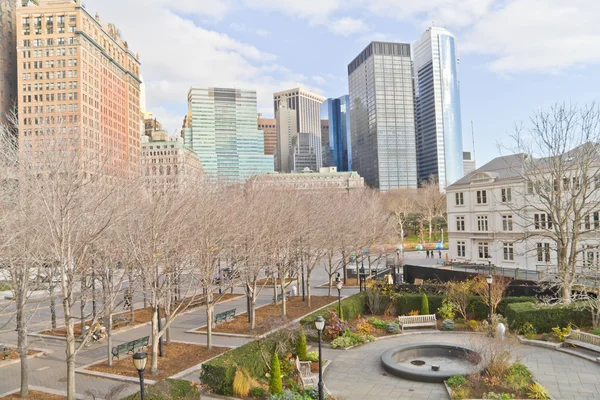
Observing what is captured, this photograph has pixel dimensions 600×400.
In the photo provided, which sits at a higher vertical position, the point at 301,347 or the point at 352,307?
the point at 301,347

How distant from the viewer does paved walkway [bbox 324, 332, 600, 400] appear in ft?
43.9

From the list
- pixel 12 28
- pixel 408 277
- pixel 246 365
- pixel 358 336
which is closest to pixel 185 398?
pixel 246 365

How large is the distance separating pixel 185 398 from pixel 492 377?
9.43 m

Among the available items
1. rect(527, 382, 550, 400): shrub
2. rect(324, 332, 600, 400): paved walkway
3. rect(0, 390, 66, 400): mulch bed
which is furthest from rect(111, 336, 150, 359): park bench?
rect(527, 382, 550, 400): shrub

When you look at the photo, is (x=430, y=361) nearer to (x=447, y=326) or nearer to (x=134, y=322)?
(x=447, y=326)

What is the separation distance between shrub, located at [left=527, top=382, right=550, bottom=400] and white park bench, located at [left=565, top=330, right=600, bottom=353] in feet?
19.3

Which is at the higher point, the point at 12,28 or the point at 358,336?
the point at 12,28

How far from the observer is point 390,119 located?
190 m

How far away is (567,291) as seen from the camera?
2112cm

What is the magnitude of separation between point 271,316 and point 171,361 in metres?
4.40

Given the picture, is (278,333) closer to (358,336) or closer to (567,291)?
(358,336)

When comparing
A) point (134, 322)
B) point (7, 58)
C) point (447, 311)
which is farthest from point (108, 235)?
point (7, 58)

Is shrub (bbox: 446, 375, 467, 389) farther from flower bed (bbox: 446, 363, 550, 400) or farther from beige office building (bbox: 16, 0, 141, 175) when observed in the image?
beige office building (bbox: 16, 0, 141, 175)

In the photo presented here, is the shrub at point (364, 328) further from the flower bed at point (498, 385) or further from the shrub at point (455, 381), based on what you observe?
the shrub at point (455, 381)
